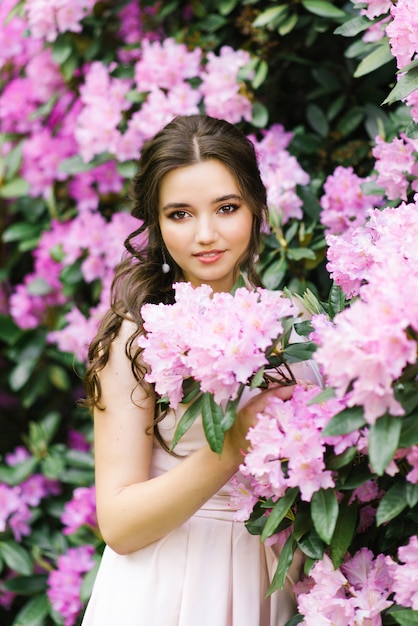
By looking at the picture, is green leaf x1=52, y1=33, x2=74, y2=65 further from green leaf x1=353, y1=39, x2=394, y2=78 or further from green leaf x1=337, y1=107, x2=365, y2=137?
green leaf x1=353, y1=39, x2=394, y2=78

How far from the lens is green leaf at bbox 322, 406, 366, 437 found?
1.01 m

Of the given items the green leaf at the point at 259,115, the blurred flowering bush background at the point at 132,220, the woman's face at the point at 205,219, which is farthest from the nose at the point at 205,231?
the green leaf at the point at 259,115

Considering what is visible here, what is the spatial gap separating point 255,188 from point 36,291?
4.08ft

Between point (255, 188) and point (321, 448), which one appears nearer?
point (321, 448)

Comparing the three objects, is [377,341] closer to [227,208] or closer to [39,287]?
[227,208]

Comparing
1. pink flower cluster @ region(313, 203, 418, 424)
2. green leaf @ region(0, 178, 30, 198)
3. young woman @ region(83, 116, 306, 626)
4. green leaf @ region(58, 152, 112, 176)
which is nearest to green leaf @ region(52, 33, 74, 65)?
green leaf @ region(58, 152, 112, 176)

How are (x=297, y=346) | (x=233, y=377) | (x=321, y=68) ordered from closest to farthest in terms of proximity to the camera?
(x=233, y=377)
(x=297, y=346)
(x=321, y=68)

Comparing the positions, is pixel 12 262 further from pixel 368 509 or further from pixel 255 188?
pixel 368 509

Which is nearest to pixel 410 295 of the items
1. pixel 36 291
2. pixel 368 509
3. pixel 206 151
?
pixel 368 509

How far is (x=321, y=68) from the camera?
7.33 ft

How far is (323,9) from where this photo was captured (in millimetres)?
2031

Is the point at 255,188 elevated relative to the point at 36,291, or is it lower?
elevated

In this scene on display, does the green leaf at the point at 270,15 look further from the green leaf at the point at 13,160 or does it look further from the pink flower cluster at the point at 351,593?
the pink flower cluster at the point at 351,593

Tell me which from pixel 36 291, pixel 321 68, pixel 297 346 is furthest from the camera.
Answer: pixel 36 291
